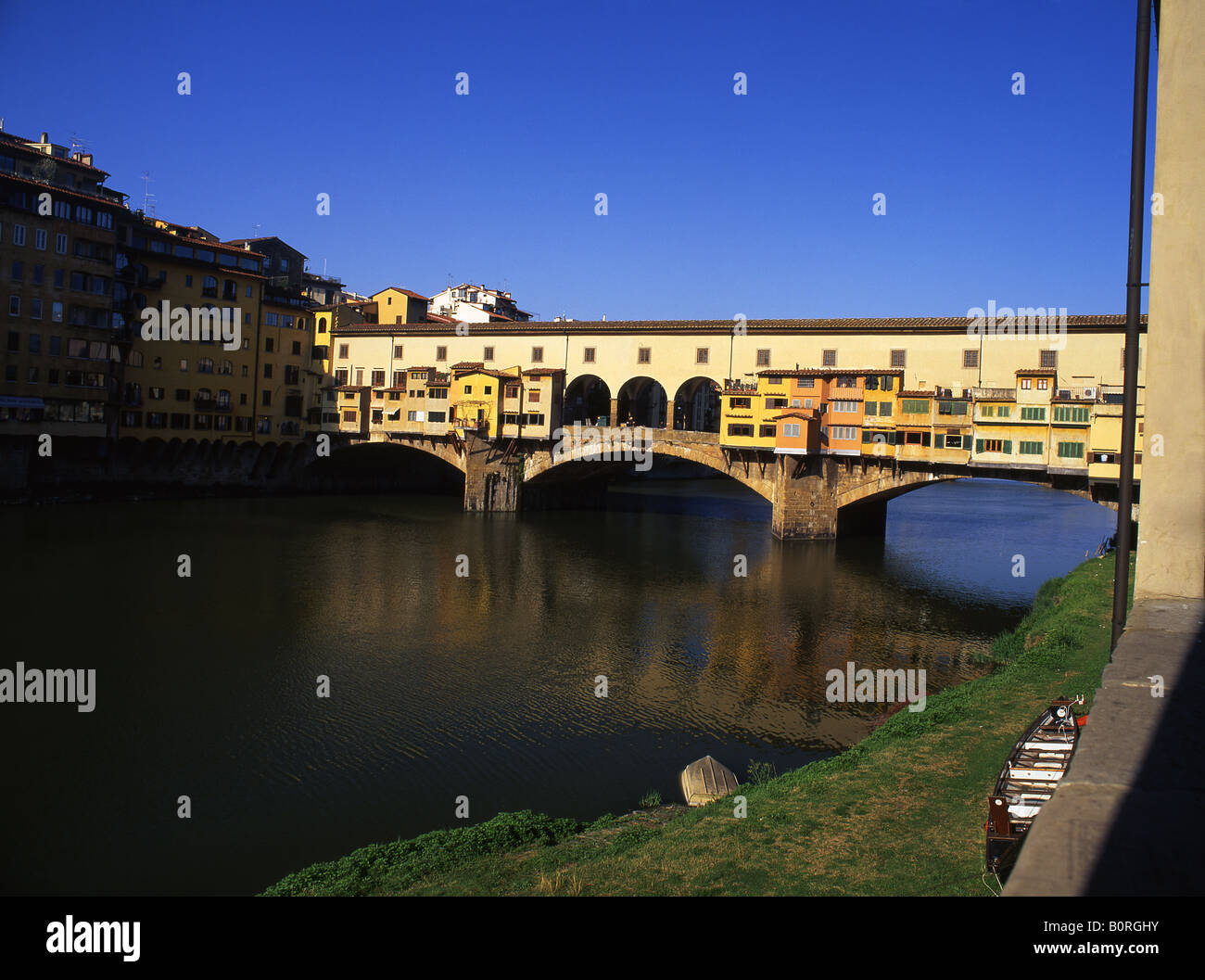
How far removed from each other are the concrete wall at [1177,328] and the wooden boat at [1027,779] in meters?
1.70

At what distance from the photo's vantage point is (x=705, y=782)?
12.7 meters

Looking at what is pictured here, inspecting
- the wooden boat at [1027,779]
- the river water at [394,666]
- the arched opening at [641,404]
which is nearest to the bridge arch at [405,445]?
the arched opening at [641,404]

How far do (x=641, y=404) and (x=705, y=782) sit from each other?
46.6 m

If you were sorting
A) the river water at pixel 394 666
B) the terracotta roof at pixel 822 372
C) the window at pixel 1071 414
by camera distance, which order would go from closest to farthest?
1. the river water at pixel 394 666
2. the window at pixel 1071 414
3. the terracotta roof at pixel 822 372

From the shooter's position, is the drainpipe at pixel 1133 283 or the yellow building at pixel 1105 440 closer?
the drainpipe at pixel 1133 283

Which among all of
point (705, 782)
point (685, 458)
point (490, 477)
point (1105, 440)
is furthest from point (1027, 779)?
point (490, 477)

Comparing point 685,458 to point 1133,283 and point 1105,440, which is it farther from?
point 1133,283

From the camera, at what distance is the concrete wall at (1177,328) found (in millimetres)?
6555

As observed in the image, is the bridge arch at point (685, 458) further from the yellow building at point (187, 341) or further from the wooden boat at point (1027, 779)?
the wooden boat at point (1027, 779)

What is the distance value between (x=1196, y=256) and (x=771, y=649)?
55.1 feet

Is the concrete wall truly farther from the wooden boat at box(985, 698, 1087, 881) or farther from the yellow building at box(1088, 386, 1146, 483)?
the yellow building at box(1088, 386, 1146, 483)
